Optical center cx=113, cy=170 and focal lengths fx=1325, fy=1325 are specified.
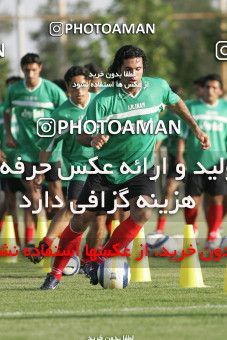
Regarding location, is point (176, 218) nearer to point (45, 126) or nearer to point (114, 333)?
point (45, 126)

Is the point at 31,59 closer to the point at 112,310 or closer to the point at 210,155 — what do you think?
the point at 210,155

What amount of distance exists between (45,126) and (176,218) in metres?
12.9

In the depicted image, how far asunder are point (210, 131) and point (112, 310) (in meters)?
8.62

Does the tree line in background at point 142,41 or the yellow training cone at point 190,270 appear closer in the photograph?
the yellow training cone at point 190,270

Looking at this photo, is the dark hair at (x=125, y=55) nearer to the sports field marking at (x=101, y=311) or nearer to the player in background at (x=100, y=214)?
the player in background at (x=100, y=214)

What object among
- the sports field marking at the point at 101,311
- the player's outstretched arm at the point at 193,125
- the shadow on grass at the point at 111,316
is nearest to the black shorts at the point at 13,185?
the player's outstretched arm at the point at 193,125

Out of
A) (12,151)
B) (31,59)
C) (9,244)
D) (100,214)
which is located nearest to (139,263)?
(100,214)

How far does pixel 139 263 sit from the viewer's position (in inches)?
519

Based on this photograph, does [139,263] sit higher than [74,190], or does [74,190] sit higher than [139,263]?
[74,190]

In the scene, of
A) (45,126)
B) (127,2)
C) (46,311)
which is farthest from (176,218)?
(46,311)

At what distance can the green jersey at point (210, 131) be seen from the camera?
1844 cm

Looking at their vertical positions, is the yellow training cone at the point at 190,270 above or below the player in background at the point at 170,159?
below

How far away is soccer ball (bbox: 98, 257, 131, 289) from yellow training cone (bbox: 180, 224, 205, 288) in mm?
606

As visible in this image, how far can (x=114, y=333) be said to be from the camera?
8.94 m
